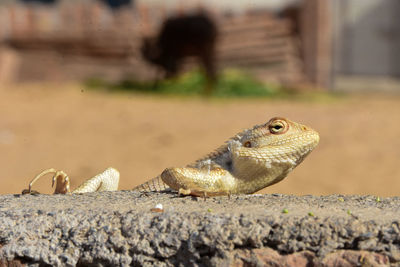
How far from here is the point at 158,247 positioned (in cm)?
269

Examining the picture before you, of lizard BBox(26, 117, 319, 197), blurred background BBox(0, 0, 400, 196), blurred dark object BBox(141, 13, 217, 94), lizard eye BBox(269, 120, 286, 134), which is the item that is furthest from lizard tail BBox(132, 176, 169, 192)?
blurred dark object BBox(141, 13, 217, 94)

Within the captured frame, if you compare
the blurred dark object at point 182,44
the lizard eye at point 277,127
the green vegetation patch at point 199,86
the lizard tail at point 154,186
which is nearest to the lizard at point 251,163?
the lizard eye at point 277,127

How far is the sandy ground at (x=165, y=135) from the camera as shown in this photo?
8.81 m

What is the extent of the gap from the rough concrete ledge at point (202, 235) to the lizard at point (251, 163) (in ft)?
0.80

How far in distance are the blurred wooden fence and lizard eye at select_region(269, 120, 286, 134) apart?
1370cm

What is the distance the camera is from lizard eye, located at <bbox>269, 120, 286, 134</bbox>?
10.8 ft

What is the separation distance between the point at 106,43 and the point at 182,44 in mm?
2007

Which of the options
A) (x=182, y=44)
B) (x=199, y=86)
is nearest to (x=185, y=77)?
(x=199, y=86)

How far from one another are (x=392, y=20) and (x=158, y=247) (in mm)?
18305

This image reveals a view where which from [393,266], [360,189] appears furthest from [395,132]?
[393,266]

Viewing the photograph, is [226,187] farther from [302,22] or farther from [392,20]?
[392,20]

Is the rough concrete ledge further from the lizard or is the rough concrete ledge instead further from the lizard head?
the lizard head

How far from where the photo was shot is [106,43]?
A: 16.9 metres

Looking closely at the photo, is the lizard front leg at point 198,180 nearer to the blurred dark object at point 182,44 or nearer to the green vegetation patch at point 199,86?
the green vegetation patch at point 199,86
